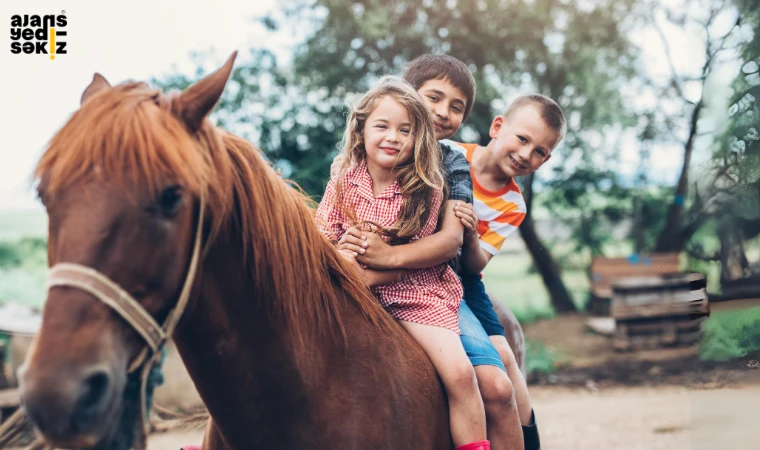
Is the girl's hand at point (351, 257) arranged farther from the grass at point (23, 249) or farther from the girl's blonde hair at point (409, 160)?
the grass at point (23, 249)

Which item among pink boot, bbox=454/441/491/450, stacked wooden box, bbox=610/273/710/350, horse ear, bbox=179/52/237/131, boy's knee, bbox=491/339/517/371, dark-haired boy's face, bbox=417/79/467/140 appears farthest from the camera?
stacked wooden box, bbox=610/273/710/350

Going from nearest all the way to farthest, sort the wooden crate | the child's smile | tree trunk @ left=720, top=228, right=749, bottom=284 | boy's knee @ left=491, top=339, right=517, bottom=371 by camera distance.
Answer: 1. the child's smile
2. boy's knee @ left=491, top=339, right=517, bottom=371
3. tree trunk @ left=720, top=228, right=749, bottom=284
4. the wooden crate

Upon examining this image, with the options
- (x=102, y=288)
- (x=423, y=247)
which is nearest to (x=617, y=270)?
(x=423, y=247)

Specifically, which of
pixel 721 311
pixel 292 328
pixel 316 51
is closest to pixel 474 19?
pixel 316 51

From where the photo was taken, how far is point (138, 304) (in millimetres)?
1385

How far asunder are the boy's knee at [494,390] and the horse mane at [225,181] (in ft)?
1.52

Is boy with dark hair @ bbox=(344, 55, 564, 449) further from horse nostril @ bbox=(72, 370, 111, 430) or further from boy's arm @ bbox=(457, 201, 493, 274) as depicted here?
horse nostril @ bbox=(72, 370, 111, 430)

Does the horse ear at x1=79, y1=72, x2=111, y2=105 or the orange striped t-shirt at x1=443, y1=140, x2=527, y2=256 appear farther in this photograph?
the orange striped t-shirt at x1=443, y1=140, x2=527, y2=256

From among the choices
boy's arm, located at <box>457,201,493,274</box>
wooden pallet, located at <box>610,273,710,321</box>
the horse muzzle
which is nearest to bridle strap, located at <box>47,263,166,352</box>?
the horse muzzle

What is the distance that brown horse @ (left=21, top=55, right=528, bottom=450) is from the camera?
1322mm

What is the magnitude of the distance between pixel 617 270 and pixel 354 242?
10.8 m

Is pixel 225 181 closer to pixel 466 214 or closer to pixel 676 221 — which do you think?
pixel 466 214

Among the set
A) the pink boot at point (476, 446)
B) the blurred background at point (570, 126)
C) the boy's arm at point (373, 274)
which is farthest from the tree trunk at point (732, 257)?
the boy's arm at point (373, 274)

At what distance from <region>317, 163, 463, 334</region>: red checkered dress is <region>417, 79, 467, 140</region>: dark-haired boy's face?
695 millimetres
